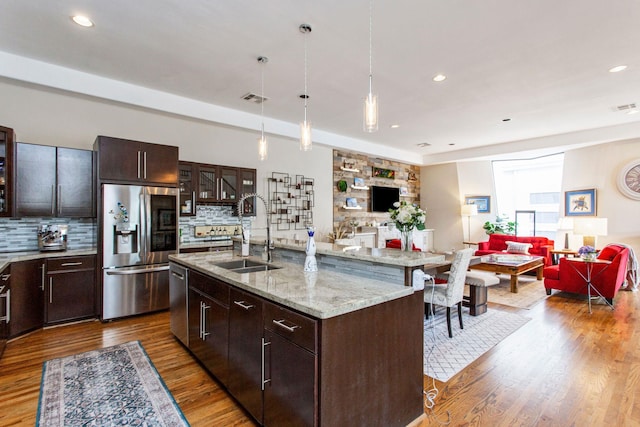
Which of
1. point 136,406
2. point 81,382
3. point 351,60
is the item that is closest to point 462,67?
point 351,60

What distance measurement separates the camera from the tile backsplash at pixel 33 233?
3701 millimetres

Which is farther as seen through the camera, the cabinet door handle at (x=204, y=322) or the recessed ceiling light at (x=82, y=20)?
the recessed ceiling light at (x=82, y=20)

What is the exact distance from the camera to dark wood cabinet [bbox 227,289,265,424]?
1899 millimetres

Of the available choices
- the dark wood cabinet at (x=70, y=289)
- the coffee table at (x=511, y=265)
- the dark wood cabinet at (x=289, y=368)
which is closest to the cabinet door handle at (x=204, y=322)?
the dark wood cabinet at (x=289, y=368)

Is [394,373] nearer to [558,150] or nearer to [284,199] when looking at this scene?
[284,199]

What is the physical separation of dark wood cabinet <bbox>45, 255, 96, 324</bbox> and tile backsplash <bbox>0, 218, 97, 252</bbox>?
47cm

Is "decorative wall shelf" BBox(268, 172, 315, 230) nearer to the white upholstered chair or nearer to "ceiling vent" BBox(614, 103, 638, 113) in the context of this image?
the white upholstered chair

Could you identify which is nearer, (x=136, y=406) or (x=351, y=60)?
(x=136, y=406)

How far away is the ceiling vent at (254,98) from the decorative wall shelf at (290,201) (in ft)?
5.05

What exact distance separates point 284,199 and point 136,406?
4.37m

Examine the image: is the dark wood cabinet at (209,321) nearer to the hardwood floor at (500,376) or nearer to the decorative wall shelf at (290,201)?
the hardwood floor at (500,376)

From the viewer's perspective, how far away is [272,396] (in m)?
1.78

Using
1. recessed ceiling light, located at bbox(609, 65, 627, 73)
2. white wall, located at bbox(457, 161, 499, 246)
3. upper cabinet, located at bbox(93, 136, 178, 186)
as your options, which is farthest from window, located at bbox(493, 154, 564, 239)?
upper cabinet, located at bbox(93, 136, 178, 186)

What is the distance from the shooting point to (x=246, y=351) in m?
2.02
